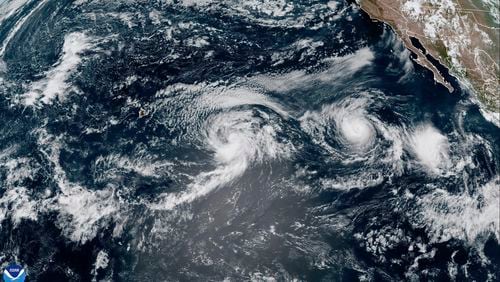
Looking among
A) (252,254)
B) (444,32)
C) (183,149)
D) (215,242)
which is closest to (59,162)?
(183,149)

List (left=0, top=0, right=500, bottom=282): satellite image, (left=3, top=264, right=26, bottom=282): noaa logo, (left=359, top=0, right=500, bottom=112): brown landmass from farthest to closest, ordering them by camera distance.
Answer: (left=359, top=0, right=500, bottom=112): brown landmass → (left=0, top=0, right=500, bottom=282): satellite image → (left=3, top=264, right=26, bottom=282): noaa logo

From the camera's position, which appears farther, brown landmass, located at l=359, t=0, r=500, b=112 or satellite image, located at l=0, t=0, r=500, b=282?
brown landmass, located at l=359, t=0, r=500, b=112

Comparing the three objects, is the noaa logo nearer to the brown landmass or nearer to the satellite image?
the satellite image

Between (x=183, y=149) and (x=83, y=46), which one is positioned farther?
(x=83, y=46)

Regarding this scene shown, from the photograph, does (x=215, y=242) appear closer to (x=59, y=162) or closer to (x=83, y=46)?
(x=59, y=162)

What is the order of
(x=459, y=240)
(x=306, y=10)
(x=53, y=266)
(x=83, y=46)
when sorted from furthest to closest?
(x=306, y=10) → (x=83, y=46) → (x=459, y=240) → (x=53, y=266)

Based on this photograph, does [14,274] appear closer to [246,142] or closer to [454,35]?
[246,142]

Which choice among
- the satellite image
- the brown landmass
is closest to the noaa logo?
the satellite image
